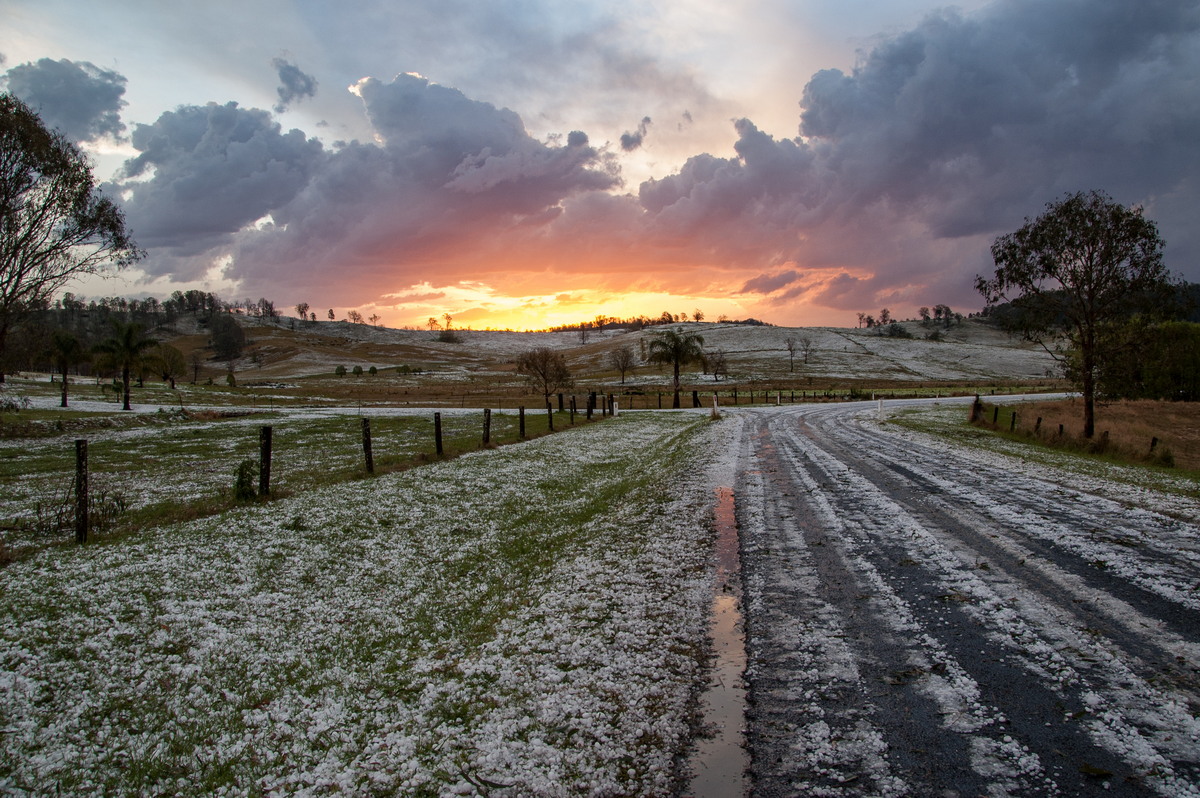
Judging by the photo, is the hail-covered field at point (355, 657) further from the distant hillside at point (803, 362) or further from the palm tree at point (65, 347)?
the distant hillside at point (803, 362)

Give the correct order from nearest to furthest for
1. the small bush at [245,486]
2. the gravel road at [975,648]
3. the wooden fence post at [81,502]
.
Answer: the gravel road at [975,648], the wooden fence post at [81,502], the small bush at [245,486]

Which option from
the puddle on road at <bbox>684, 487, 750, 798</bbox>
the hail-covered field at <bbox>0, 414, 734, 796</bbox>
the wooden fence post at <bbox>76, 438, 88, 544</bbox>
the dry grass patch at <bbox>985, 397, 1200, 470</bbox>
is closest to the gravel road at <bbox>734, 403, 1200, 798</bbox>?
the puddle on road at <bbox>684, 487, 750, 798</bbox>

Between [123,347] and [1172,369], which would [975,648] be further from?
[1172,369]

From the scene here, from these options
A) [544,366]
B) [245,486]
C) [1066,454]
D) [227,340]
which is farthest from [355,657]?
[227,340]

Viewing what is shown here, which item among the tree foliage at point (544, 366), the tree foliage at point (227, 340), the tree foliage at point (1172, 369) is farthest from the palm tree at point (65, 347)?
the tree foliage at point (227, 340)

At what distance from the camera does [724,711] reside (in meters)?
4.60

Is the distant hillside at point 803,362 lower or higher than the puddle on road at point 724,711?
higher

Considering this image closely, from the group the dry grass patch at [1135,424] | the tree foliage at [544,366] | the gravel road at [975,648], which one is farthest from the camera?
the tree foliage at [544,366]

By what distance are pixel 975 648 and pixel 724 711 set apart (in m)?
2.67

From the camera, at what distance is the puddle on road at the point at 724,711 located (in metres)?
3.78

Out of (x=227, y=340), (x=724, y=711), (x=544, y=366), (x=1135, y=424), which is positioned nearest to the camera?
(x=724, y=711)

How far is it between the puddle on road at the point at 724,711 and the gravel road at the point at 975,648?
0.42ft

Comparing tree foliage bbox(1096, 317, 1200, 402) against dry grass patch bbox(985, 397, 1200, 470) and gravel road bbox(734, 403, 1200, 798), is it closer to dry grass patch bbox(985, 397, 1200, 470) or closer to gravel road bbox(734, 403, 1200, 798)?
dry grass patch bbox(985, 397, 1200, 470)

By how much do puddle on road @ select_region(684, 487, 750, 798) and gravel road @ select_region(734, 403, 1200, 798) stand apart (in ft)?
0.42
